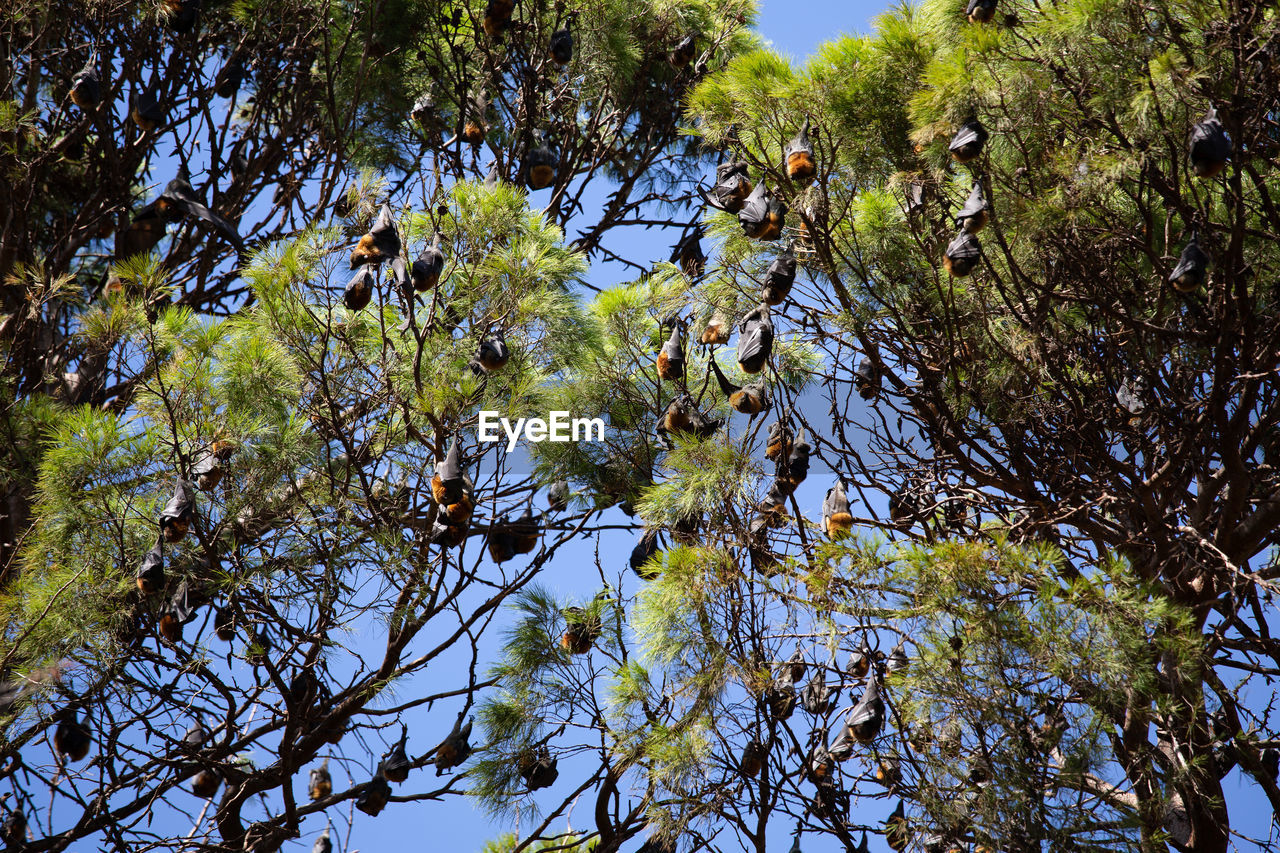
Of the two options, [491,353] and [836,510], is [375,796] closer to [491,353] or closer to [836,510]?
[491,353]

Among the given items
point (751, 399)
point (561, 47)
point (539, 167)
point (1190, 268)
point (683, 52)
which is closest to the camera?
point (1190, 268)

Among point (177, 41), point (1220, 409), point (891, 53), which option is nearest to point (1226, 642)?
point (1220, 409)

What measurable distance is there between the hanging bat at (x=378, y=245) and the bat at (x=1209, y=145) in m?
2.74

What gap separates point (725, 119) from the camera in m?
5.21

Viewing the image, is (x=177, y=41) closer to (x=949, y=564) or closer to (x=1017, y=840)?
(x=949, y=564)

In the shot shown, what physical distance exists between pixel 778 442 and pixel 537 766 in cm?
177

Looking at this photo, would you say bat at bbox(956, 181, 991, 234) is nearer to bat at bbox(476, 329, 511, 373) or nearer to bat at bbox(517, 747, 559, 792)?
bat at bbox(476, 329, 511, 373)

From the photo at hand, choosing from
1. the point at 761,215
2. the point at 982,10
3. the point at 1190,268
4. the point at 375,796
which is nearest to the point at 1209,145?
the point at 1190,268

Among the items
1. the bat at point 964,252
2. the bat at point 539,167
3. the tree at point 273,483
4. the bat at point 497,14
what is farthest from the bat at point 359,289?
the bat at point 497,14

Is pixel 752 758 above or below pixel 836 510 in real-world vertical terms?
below

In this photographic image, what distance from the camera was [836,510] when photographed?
498 cm

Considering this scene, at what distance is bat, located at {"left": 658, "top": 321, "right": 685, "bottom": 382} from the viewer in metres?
5.11

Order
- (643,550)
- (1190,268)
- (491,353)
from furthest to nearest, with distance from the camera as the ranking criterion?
(643,550) < (491,353) < (1190,268)

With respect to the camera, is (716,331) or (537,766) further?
(716,331)
